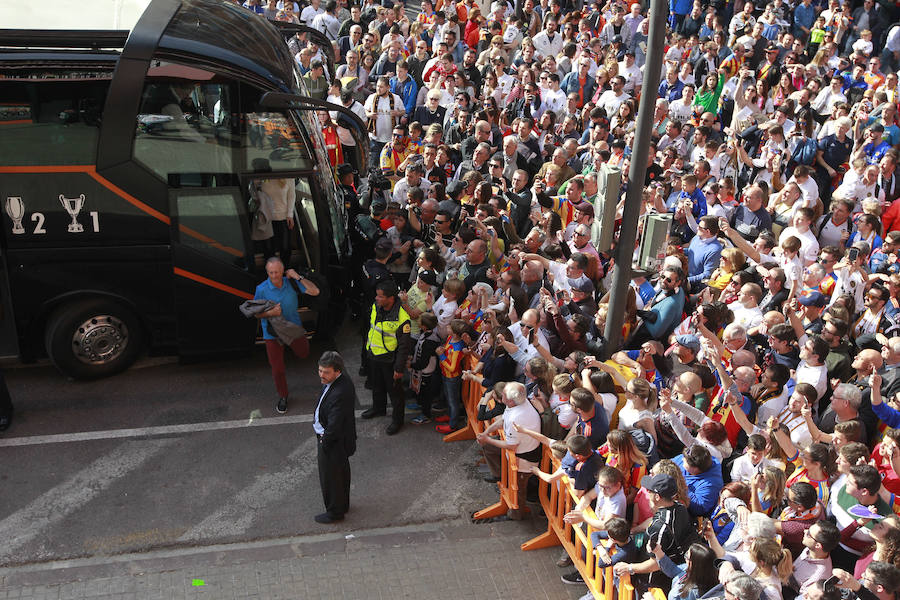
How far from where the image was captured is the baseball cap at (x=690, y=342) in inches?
277

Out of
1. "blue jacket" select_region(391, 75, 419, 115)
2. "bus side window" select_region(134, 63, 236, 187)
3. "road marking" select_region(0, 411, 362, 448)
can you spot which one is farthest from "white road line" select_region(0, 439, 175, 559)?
"blue jacket" select_region(391, 75, 419, 115)

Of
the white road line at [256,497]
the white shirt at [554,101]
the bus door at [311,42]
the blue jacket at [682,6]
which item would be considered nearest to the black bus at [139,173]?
the white road line at [256,497]

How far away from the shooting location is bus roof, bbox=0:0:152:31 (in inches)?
316

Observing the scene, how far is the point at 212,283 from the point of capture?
8711 millimetres

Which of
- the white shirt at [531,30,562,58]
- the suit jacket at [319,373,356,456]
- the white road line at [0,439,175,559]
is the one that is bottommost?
the white road line at [0,439,175,559]

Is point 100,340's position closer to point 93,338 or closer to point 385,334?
point 93,338

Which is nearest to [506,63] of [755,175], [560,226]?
[755,175]

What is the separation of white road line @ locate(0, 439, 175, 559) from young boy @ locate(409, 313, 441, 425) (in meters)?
2.34

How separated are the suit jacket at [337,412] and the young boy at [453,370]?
4.96 feet

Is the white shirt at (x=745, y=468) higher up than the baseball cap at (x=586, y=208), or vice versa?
the baseball cap at (x=586, y=208)

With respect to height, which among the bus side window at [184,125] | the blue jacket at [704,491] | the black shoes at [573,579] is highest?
the bus side window at [184,125]

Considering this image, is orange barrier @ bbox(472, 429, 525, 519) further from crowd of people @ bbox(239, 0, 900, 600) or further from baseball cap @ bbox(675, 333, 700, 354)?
baseball cap @ bbox(675, 333, 700, 354)

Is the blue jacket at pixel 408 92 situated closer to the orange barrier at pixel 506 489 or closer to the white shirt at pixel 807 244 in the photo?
the white shirt at pixel 807 244

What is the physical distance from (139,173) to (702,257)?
5726 mm
